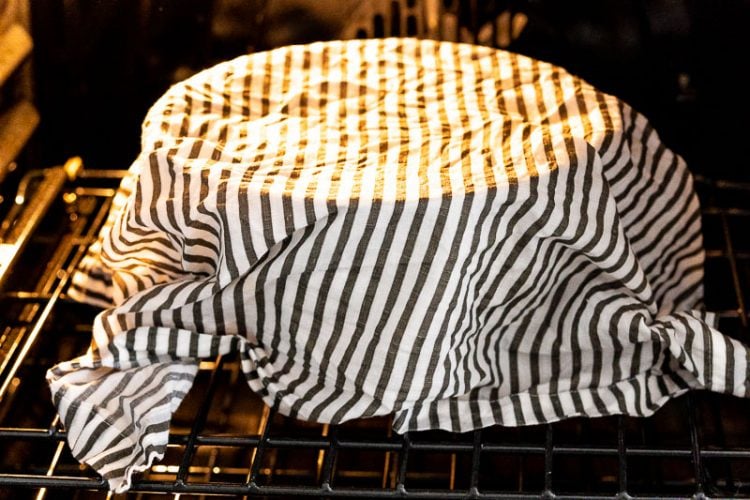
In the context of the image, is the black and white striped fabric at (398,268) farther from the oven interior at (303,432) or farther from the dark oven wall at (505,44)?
the dark oven wall at (505,44)

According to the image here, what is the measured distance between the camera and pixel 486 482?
808mm

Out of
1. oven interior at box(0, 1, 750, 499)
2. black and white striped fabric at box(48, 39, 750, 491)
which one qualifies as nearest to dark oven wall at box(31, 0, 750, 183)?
oven interior at box(0, 1, 750, 499)

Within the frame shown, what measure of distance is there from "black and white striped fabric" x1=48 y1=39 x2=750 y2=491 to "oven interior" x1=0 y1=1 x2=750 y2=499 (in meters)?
0.04

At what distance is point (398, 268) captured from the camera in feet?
2.14

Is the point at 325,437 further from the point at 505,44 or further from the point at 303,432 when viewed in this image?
the point at 505,44

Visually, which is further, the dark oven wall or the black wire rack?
the dark oven wall

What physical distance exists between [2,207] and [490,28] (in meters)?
0.50

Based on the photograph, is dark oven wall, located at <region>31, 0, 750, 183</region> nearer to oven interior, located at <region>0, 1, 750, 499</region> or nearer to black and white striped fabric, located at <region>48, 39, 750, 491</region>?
oven interior, located at <region>0, 1, 750, 499</region>

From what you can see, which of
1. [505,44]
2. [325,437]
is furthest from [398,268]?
[505,44]

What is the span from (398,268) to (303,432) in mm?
249

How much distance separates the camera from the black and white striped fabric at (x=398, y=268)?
25.7 inches

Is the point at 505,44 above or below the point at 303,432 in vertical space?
above

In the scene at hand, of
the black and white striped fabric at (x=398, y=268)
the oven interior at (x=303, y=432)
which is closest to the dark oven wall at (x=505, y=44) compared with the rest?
the oven interior at (x=303, y=432)

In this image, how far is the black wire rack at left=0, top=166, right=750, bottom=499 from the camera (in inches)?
27.7
